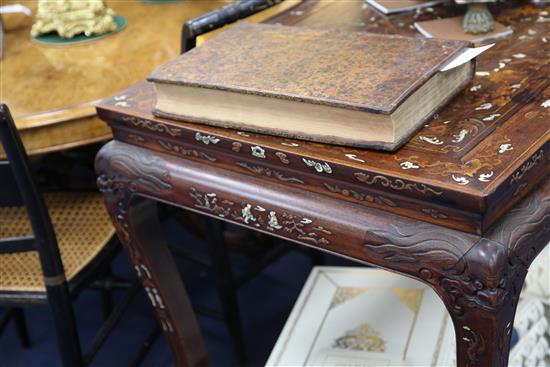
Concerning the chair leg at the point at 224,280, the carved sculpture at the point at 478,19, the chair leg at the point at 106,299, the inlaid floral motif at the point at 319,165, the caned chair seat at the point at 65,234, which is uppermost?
the carved sculpture at the point at 478,19

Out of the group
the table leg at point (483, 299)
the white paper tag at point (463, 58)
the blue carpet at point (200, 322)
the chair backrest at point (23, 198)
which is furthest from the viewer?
the blue carpet at point (200, 322)

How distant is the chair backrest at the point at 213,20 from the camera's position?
42.8 inches

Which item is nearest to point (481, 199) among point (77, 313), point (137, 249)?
point (137, 249)

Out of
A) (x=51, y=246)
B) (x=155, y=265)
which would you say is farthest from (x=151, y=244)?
(x=51, y=246)

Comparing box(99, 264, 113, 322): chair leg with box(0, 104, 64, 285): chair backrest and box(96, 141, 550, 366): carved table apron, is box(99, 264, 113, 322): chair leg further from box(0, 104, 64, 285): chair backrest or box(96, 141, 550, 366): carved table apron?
box(96, 141, 550, 366): carved table apron

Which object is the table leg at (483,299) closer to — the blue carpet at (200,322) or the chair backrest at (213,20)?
the chair backrest at (213,20)

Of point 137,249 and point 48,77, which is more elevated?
point 48,77

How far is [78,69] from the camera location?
136 cm

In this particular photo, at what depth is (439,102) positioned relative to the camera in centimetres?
82

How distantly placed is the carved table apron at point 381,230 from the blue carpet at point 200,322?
75cm

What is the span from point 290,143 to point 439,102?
158 millimetres

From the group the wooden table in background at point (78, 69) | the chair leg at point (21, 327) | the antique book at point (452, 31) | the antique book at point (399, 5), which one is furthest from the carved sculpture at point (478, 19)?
the chair leg at point (21, 327)

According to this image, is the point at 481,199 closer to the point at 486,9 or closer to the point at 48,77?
the point at 486,9

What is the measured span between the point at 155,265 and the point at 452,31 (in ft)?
1.63
